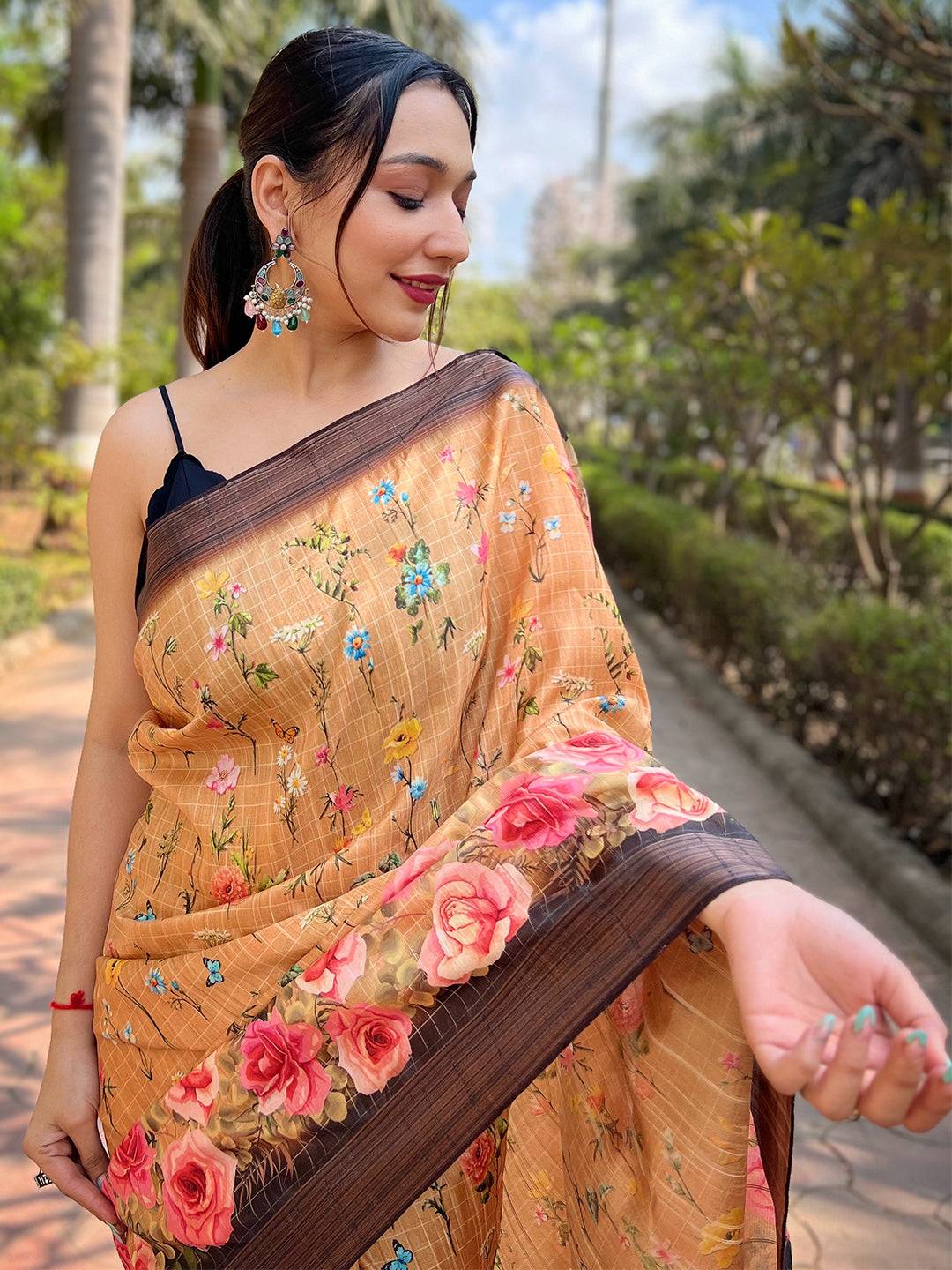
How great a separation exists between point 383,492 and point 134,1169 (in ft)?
2.62

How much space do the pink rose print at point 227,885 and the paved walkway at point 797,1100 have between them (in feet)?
4.89

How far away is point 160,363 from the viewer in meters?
15.9

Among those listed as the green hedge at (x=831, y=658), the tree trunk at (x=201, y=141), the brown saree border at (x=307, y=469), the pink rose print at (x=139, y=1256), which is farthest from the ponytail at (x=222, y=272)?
the tree trunk at (x=201, y=141)

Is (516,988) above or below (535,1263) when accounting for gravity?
above

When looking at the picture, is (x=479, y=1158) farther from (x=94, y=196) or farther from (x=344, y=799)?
(x=94, y=196)

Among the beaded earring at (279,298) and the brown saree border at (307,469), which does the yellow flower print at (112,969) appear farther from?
the beaded earring at (279,298)

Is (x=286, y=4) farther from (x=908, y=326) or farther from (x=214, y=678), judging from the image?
(x=214, y=678)

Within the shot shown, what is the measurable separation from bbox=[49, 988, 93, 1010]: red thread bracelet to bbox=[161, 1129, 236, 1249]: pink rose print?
0.31 metres

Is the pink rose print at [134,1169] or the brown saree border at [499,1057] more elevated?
the brown saree border at [499,1057]

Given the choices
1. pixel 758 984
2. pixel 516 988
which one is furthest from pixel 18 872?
pixel 758 984

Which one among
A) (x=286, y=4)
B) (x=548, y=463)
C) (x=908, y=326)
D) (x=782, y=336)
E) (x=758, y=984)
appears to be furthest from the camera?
(x=286, y=4)

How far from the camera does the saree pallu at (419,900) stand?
1.15 m

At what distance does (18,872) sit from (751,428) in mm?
7986

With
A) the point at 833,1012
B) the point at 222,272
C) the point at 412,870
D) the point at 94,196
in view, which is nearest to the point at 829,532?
the point at 94,196
